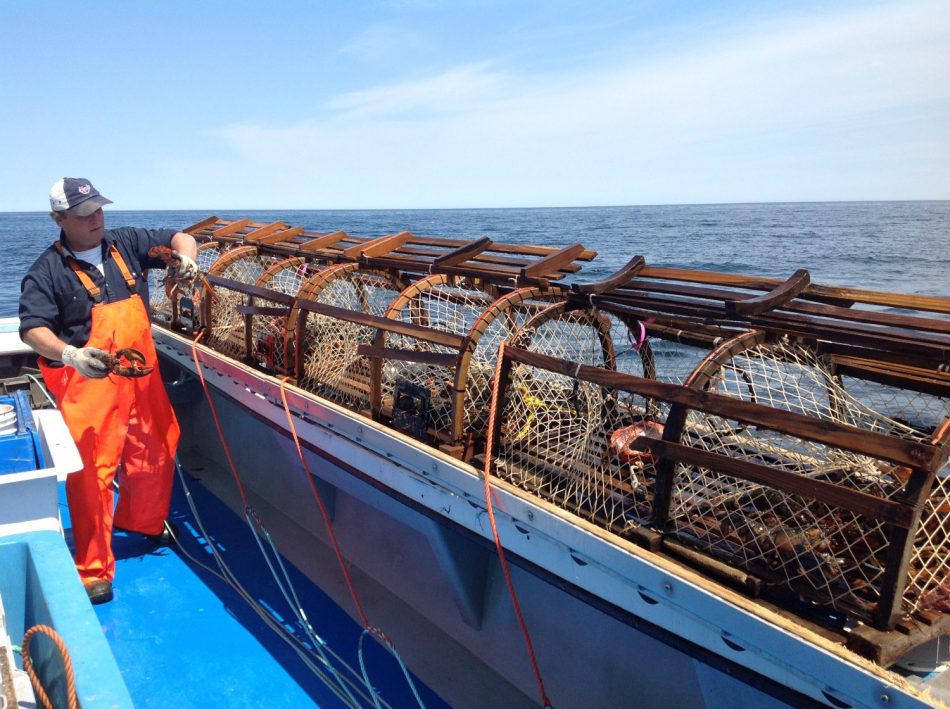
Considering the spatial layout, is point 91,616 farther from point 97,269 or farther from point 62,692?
point 97,269

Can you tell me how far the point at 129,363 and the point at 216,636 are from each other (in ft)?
4.75

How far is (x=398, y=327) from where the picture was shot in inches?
136

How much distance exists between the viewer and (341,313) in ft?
12.3

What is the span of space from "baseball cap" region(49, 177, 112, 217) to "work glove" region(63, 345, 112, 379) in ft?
2.21

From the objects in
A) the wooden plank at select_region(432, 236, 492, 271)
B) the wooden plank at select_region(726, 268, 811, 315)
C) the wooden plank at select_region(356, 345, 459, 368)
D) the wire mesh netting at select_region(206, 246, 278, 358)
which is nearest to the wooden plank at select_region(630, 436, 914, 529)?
the wooden plank at select_region(726, 268, 811, 315)

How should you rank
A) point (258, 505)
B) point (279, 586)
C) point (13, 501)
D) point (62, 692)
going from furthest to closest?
point (258, 505) → point (279, 586) → point (13, 501) → point (62, 692)

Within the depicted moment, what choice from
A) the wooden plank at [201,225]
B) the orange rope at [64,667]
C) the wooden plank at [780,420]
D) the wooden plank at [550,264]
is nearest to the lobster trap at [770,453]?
the wooden plank at [780,420]

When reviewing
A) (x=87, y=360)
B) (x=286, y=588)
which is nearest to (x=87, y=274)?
(x=87, y=360)

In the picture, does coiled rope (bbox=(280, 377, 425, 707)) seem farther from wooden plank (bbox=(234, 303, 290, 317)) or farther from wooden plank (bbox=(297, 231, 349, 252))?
wooden plank (bbox=(297, 231, 349, 252))

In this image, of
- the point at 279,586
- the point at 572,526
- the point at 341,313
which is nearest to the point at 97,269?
the point at 341,313

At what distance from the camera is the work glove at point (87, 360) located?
3.32 m

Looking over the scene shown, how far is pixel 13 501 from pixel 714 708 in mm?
2392

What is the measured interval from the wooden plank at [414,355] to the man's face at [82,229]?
1.44 metres

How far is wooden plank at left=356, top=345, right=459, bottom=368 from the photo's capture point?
10.7 ft
